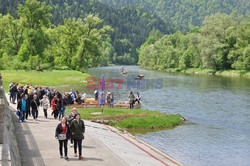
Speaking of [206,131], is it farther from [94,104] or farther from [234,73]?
[234,73]

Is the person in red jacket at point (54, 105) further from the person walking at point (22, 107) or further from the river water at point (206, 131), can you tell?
the river water at point (206, 131)

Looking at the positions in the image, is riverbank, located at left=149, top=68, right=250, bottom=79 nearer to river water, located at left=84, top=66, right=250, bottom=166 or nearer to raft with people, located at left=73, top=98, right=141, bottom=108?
river water, located at left=84, top=66, right=250, bottom=166

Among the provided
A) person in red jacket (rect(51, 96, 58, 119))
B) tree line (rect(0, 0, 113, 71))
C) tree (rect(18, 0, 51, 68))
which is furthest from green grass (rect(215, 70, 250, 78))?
person in red jacket (rect(51, 96, 58, 119))

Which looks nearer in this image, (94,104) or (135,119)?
(135,119)

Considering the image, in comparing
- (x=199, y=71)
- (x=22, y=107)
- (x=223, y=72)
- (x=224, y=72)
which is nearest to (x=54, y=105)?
(x=22, y=107)

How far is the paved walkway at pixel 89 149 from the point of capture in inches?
671

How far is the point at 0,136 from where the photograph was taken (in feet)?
42.8

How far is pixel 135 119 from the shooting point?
1350 inches

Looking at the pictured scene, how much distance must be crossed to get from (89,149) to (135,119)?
594 inches

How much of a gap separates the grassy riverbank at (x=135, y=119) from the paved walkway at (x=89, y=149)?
5.63m

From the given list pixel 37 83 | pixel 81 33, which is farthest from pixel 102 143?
pixel 81 33

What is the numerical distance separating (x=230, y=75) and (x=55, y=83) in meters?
56.1

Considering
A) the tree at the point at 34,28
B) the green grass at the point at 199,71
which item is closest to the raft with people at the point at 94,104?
the tree at the point at 34,28

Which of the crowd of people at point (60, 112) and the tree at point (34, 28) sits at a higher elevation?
the tree at point (34, 28)
